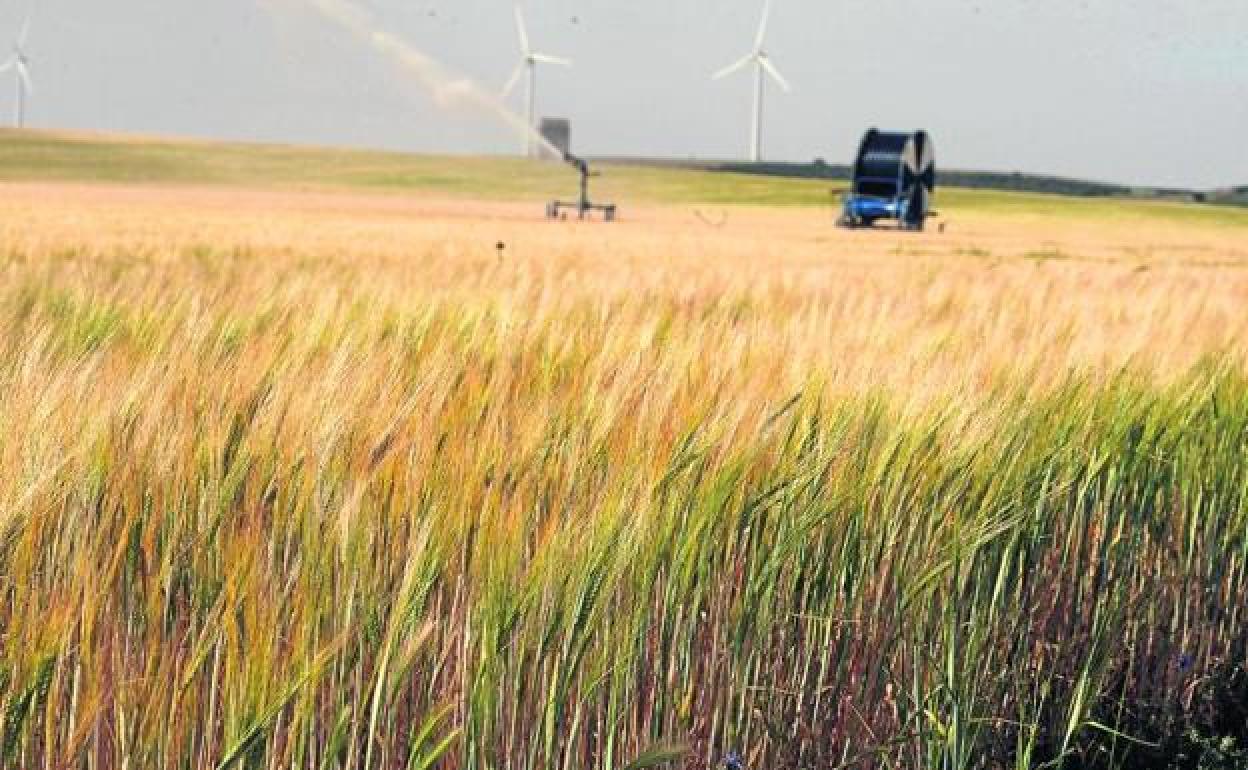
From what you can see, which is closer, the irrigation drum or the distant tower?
the irrigation drum

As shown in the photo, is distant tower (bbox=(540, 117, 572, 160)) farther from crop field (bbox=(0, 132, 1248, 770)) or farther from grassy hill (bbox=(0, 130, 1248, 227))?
crop field (bbox=(0, 132, 1248, 770))

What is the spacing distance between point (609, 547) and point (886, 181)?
4628cm

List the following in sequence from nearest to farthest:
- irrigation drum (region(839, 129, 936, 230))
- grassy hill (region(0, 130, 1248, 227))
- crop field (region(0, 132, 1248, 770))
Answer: crop field (region(0, 132, 1248, 770)) < irrigation drum (region(839, 129, 936, 230)) < grassy hill (region(0, 130, 1248, 227))

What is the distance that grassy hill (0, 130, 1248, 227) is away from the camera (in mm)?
79438

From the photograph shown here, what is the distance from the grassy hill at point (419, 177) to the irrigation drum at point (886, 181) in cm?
2568

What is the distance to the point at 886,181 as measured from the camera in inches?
1893

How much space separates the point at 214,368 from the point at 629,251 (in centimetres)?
1718

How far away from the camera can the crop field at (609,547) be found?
256 centimetres

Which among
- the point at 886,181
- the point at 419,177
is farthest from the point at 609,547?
the point at 419,177

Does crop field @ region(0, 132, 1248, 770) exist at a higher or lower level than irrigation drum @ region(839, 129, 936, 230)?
higher

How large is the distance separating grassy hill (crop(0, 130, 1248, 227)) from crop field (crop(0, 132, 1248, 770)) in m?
68.4

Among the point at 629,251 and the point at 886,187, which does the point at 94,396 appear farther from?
the point at 886,187

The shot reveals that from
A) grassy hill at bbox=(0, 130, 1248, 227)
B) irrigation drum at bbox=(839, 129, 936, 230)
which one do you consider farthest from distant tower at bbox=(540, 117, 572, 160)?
irrigation drum at bbox=(839, 129, 936, 230)

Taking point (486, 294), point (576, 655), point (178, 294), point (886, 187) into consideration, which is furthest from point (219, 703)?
point (886, 187)
